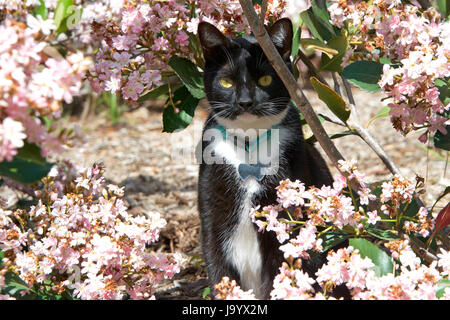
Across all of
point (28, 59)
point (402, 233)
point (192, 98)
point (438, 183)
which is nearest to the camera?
point (28, 59)

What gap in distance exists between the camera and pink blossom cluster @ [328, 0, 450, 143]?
1589 mm

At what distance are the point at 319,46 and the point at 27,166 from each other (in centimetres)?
118

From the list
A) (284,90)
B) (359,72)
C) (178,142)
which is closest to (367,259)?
(359,72)

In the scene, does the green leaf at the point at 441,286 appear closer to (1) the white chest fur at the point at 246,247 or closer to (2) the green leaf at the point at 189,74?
(1) the white chest fur at the point at 246,247

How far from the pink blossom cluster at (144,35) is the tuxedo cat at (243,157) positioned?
0.27 ft

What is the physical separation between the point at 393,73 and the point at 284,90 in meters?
0.62

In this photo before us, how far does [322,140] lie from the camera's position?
1829mm

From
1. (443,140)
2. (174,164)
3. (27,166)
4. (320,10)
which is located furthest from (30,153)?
(174,164)

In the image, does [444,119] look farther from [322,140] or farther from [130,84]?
[130,84]

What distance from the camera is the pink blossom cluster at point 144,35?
2.01m

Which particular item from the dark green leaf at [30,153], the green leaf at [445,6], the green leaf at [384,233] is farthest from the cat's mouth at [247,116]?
the dark green leaf at [30,153]

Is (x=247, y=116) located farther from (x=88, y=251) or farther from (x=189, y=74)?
(x=88, y=251)

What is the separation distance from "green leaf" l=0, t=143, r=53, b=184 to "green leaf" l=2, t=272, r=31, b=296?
0.38 meters

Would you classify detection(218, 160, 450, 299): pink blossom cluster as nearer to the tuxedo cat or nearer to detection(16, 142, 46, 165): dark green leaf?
the tuxedo cat
